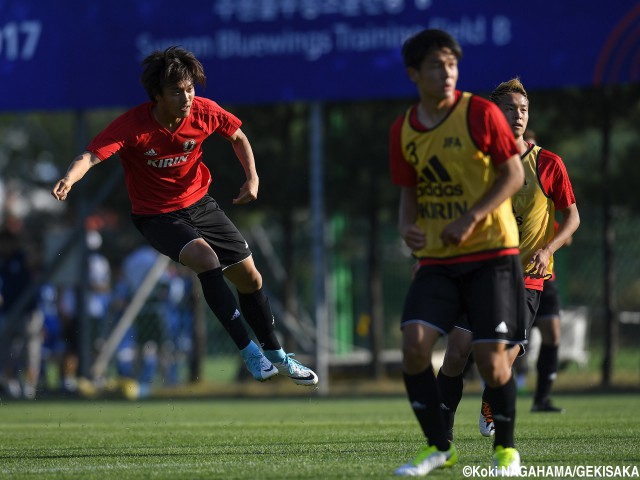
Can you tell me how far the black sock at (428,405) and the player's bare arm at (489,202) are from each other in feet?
2.41

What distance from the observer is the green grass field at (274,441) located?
648cm

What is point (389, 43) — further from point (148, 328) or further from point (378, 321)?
point (148, 328)

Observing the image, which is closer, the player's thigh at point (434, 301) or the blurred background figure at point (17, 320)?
the player's thigh at point (434, 301)

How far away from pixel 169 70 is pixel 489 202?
9.19 feet

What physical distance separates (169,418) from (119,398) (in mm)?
5198

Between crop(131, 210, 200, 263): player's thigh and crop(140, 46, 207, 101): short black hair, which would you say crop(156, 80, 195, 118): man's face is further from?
crop(131, 210, 200, 263): player's thigh

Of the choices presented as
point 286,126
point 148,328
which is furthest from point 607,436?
point 148,328

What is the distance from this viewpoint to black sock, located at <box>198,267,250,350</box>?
8.32 meters

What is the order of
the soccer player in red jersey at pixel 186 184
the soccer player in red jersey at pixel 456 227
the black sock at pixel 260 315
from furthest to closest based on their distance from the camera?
1. the black sock at pixel 260 315
2. the soccer player in red jersey at pixel 186 184
3. the soccer player in red jersey at pixel 456 227

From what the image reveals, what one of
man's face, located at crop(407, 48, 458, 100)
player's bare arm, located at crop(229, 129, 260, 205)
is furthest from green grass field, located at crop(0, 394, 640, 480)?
man's face, located at crop(407, 48, 458, 100)

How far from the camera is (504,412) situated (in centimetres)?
604

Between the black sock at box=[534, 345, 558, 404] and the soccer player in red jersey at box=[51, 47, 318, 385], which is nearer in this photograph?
the soccer player in red jersey at box=[51, 47, 318, 385]

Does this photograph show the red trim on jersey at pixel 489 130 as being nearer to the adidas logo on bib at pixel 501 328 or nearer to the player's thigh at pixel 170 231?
the adidas logo on bib at pixel 501 328

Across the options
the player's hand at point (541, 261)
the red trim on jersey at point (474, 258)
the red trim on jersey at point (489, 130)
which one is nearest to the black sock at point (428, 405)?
the red trim on jersey at point (474, 258)
